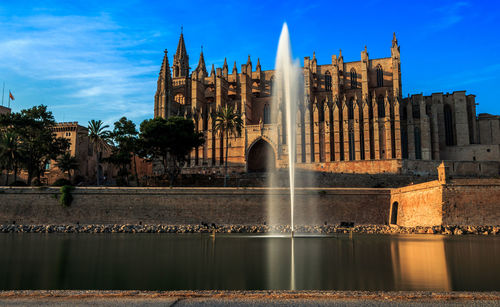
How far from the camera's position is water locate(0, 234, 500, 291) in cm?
1262

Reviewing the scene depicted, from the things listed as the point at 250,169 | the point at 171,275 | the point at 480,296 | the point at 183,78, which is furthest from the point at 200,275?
the point at 183,78

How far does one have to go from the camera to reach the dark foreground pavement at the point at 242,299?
890cm

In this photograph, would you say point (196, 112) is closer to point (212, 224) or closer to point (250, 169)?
point (250, 169)

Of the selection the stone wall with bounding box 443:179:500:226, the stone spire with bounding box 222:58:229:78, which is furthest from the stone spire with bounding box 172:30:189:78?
the stone wall with bounding box 443:179:500:226

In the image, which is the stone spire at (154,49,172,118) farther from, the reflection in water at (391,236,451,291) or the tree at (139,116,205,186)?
the reflection in water at (391,236,451,291)

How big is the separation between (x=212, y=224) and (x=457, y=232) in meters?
17.3

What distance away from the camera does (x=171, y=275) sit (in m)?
14.1

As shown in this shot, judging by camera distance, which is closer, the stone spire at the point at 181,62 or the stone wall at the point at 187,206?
the stone wall at the point at 187,206

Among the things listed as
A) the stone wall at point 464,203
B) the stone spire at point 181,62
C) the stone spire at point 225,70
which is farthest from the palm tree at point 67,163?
the stone wall at point 464,203

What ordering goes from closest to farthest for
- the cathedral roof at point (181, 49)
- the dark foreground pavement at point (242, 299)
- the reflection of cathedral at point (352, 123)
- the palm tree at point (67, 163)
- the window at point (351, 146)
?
the dark foreground pavement at point (242, 299), the palm tree at point (67, 163), the reflection of cathedral at point (352, 123), the window at point (351, 146), the cathedral roof at point (181, 49)

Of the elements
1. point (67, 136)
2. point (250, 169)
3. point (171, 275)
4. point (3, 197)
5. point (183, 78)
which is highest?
point (183, 78)

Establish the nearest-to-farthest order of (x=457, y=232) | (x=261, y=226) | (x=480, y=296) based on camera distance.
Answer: (x=480, y=296)
(x=457, y=232)
(x=261, y=226)

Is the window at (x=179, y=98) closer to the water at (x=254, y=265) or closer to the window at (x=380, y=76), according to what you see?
the window at (x=380, y=76)

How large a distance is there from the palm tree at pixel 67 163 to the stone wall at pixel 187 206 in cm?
1269
